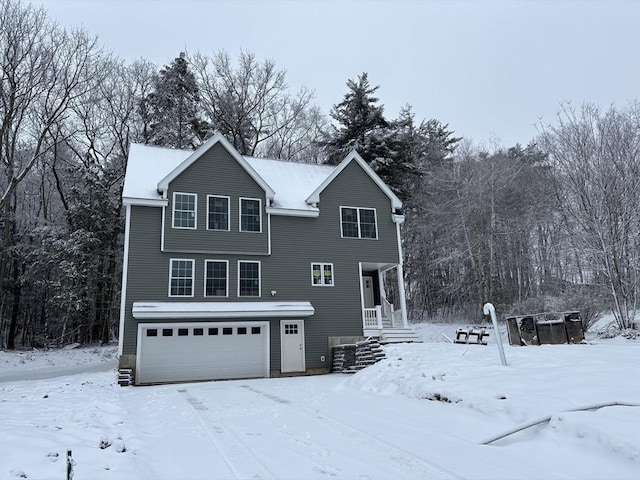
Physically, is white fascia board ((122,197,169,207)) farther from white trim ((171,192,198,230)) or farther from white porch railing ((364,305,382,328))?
white porch railing ((364,305,382,328))

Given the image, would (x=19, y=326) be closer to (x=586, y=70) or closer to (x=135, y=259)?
(x=135, y=259)

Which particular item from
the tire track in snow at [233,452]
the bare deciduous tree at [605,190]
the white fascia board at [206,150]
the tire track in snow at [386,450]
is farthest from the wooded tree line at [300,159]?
the tire track in snow at [233,452]

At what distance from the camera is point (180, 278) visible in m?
16.5

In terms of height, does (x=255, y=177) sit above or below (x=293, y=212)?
above

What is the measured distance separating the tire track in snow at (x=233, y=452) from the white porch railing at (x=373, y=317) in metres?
11.2

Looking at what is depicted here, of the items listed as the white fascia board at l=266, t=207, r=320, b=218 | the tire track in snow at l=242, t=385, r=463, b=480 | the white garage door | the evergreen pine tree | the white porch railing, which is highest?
the evergreen pine tree

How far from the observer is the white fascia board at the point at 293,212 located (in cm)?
1819

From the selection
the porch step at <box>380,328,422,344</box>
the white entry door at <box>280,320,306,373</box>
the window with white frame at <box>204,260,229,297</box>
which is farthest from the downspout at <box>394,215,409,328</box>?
the window with white frame at <box>204,260,229,297</box>

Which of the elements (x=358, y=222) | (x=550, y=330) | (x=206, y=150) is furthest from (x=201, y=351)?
(x=550, y=330)

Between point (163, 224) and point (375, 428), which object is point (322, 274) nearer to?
point (163, 224)

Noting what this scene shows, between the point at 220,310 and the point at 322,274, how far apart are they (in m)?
4.72

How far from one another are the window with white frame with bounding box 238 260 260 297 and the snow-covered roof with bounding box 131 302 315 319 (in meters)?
0.55

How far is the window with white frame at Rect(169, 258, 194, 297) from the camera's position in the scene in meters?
16.3

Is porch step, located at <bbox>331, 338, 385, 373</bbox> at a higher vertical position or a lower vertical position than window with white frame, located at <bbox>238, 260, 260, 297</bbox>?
lower
